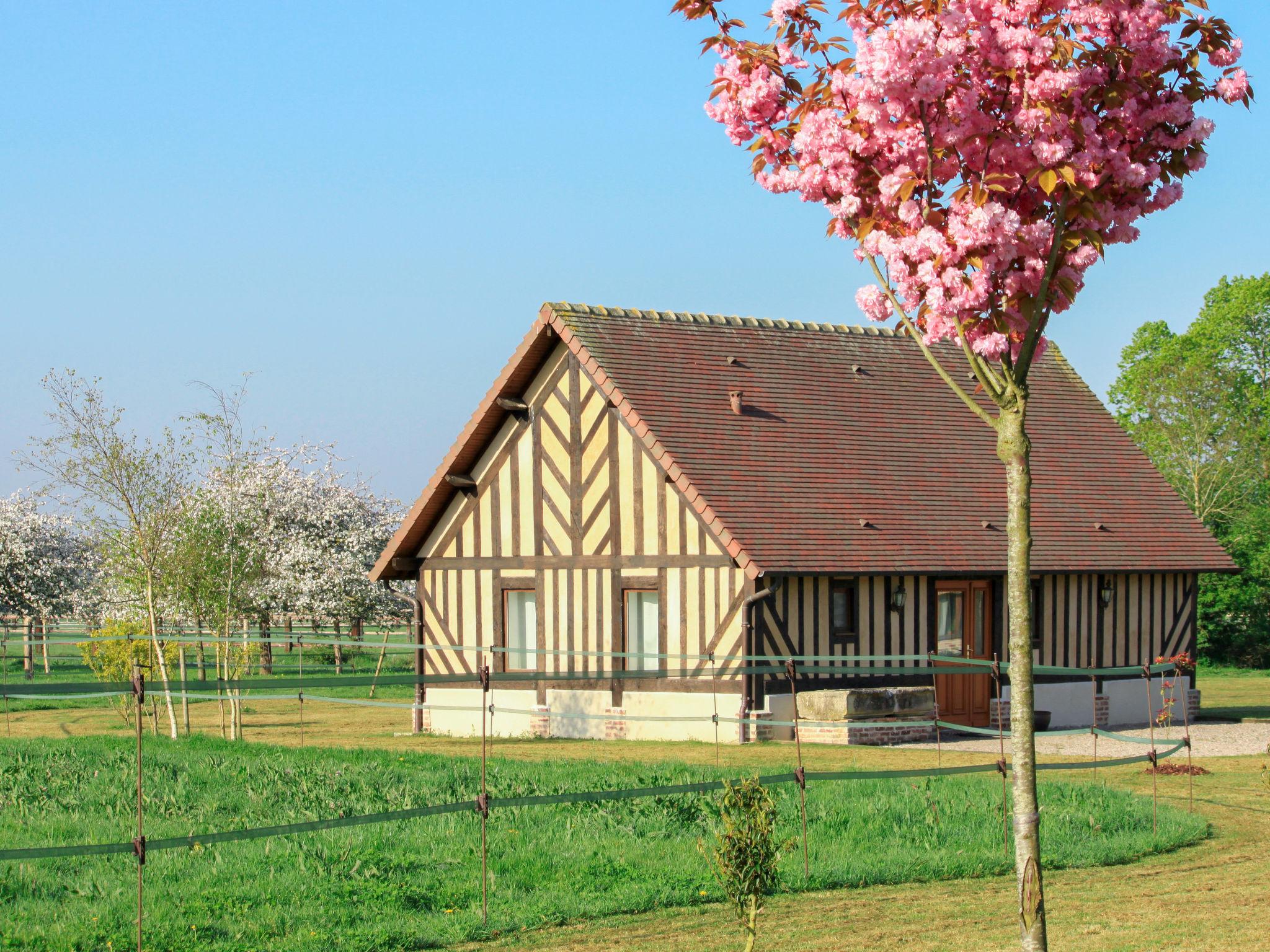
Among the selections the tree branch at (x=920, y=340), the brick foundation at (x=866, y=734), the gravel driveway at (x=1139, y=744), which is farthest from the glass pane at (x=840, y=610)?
the tree branch at (x=920, y=340)

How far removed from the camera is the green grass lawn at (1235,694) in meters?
25.2

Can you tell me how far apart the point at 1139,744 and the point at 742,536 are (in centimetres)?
628

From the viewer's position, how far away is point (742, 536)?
1941 cm

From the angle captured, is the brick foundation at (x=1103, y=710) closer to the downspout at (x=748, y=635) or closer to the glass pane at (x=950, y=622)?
the glass pane at (x=950, y=622)

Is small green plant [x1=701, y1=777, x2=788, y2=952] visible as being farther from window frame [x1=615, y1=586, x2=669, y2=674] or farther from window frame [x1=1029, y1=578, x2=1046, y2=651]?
window frame [x1=1029, y1=578, x2=1046, y2=651]

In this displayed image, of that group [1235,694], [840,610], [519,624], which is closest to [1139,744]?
[840,610]

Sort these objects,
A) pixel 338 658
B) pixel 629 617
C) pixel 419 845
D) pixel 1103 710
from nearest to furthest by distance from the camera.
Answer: pixel 419 845 < pixel 629 617 < pixel 1103 710 < pixel 338 658

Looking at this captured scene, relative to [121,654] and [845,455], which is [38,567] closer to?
[121,654]

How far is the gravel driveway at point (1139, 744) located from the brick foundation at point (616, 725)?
157 inches

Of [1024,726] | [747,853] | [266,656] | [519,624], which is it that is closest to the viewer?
[1024,726]

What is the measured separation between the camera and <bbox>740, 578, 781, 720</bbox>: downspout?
19.3m

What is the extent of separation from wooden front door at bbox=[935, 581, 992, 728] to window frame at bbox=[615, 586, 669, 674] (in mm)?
4036

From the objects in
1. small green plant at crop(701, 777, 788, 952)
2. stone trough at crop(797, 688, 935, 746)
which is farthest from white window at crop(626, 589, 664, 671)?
small green plant at crop(701, 777, 788, 952)

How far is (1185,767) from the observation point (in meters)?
16.8
